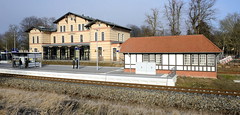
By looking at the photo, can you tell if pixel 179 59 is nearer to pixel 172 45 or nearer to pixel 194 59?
pixel 194 59

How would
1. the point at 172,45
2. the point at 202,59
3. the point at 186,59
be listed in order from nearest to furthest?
the point at 202,59, the point at 186,59, the point at 172,45

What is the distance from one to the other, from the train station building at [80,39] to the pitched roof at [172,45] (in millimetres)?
10731

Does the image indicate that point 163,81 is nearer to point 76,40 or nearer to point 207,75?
point 207,75

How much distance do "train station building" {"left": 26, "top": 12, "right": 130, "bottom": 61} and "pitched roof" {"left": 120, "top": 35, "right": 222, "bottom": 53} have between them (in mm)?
10731

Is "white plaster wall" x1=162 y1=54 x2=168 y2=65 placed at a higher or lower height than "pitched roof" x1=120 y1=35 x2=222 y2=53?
lower

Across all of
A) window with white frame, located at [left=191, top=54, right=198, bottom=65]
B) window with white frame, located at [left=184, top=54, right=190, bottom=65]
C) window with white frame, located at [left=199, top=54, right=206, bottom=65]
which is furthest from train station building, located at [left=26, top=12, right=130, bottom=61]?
window with white frame, located at [left=199, top=54, right=206, bottom=65]

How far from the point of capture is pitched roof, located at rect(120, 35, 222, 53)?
16.8 meters

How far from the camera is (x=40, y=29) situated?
1635 inches

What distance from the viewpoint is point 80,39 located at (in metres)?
38.8

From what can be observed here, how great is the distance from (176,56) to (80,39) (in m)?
26.3

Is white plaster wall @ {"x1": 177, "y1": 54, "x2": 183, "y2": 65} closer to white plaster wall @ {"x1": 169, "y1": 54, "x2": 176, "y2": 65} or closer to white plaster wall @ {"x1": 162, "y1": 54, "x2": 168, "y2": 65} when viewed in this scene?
white plaster wall @ {"x1": 169, "y1": 54, "x2": 176, "y2": 65}

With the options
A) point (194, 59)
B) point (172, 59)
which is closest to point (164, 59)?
point (172, 59)

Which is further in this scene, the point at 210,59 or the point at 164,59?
the point at 164,59

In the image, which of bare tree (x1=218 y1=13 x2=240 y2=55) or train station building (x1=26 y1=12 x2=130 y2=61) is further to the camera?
bare tree (x1=218 y1=13 x2=240 y2=55)
